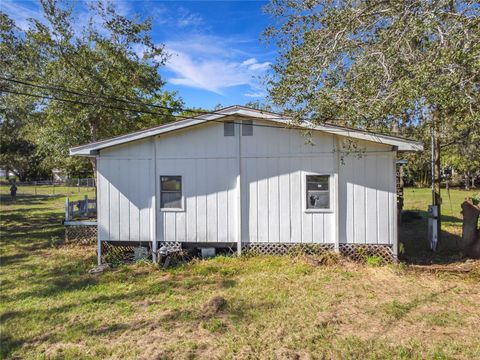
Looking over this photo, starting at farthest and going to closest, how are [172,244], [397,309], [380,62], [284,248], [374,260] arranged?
[172,244]
[284,248]
[374,260]
[380,62]
[397,309]

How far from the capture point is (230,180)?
26.2 feet

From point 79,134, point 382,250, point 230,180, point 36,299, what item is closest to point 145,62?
point 79,134

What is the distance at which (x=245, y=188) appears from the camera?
26.0 ft

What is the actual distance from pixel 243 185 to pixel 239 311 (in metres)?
3.50

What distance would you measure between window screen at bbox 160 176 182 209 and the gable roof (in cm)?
124

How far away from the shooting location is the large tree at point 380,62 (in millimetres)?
4730

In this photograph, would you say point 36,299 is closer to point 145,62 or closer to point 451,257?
point 451,257

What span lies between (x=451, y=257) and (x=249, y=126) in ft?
→ 20.4

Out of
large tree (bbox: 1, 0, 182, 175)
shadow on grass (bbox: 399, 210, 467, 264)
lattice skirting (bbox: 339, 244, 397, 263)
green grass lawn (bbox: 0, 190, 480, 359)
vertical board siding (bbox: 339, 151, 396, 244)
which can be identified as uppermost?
large tree (bbox: 1, 0, 182, 175)

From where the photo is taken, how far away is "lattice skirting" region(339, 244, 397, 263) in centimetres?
737

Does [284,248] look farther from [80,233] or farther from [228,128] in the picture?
[80,233]

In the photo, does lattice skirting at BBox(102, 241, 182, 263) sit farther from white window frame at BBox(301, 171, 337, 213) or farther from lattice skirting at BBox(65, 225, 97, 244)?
white window frame at BBox(301, 171, 337, 213)

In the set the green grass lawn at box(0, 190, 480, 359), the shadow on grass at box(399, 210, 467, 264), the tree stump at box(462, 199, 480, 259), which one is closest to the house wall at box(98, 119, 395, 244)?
the green grass lawn at box(0, 190, 480, 359)

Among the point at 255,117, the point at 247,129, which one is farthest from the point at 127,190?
the point at 255,117
